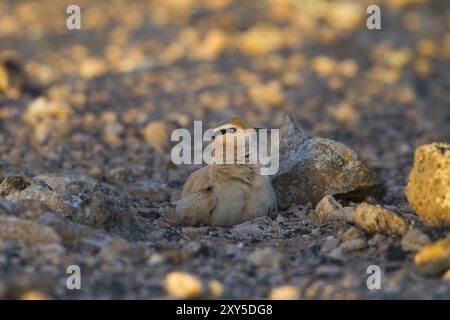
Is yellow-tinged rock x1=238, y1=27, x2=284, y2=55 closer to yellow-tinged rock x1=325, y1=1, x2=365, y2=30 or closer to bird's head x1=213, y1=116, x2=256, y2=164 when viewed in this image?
yellow-tinged rock x1=325, y1=1, x2=365, y2=30

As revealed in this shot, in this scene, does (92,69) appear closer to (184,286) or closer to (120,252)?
(120,252)

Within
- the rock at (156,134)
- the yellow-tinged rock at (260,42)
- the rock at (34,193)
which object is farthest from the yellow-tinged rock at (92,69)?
the rock at (34,193)

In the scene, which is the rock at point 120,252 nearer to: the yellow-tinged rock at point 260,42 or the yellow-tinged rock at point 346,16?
the yellow-tinged rock at point 260,42

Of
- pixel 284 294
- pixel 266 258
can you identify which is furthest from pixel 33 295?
pixel 266 258

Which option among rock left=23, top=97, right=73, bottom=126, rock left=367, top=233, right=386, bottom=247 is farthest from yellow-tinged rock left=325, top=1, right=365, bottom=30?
rock left=367, top=233, right=386, bottom=247

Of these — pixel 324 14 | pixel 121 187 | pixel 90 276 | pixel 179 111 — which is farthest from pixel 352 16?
pixel 90 276
